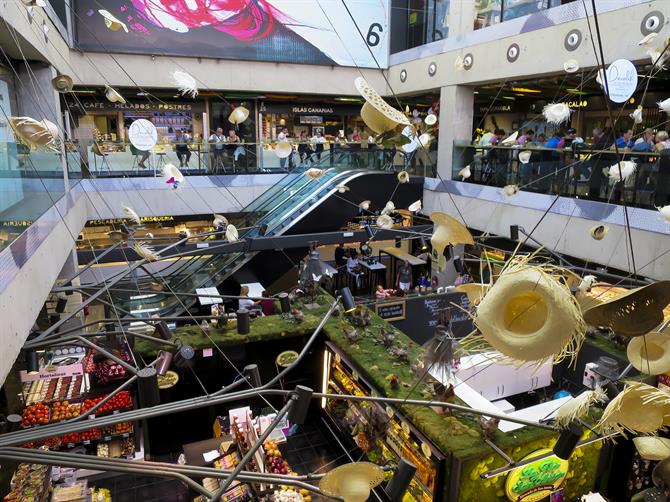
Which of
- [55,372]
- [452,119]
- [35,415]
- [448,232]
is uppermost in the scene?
[452,119]

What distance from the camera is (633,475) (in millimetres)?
6871

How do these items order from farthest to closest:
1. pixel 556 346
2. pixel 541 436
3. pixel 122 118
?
pixel 122 118 → pixel 541 436 → pixel 556 346

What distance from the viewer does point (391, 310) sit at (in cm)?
1133

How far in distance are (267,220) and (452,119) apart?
6623 mm

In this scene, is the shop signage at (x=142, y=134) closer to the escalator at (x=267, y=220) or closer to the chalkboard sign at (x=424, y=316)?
the escalator at (x=267, y=220)

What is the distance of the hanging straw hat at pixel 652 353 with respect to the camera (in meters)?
→ 2.26

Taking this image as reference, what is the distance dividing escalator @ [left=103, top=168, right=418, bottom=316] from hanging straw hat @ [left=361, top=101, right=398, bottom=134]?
9764 millimetres

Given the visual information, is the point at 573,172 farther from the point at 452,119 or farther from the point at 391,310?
the point at 452,119

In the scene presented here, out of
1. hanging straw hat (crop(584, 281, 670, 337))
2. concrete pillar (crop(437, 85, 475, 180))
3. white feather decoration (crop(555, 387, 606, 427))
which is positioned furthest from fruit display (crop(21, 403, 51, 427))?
concrete pillar (crop(437, 85, 475, 180))

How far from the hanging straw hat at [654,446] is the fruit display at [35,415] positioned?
6.91 meters

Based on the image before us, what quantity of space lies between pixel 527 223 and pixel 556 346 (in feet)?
38.9

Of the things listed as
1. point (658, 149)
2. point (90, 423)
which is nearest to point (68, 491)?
point (90, 423)

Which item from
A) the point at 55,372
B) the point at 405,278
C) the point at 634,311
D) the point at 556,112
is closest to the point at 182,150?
the point at 405,278

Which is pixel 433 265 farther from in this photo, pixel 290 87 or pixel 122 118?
pixel 122 118
